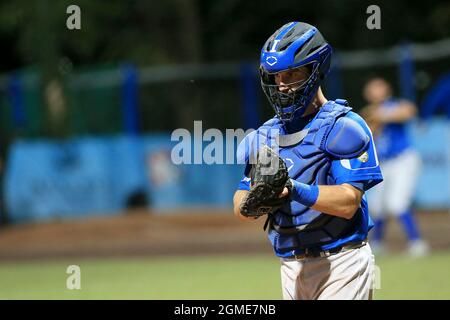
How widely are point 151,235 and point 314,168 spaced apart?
1370 centimetres

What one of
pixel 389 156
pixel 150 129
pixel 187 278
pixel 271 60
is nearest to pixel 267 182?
pixel 271 60

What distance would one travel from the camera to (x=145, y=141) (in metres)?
20.8

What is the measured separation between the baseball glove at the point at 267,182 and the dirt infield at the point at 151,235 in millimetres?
10011

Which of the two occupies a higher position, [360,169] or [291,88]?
[291,88]

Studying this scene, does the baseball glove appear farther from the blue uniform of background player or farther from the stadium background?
the stadium background

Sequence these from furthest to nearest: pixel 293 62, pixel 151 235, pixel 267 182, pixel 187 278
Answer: pixel 151 235
pixel 187 278
pixel 293 62
pixel 267 182

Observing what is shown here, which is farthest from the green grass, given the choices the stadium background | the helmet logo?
the helmet logo

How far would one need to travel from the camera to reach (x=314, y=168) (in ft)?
16.6

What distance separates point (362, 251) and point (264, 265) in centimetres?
803

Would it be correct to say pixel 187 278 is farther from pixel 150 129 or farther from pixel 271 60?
pixel 150 129

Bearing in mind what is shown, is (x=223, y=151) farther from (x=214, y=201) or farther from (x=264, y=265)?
(x=214, y=201)

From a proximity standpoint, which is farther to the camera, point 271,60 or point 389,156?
point 389,156

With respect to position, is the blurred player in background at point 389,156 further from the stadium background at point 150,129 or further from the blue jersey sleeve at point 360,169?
the blue jersey sleeve at point 360,169

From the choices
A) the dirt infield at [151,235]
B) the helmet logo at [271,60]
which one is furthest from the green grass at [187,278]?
the helmet logo at [271,60]
